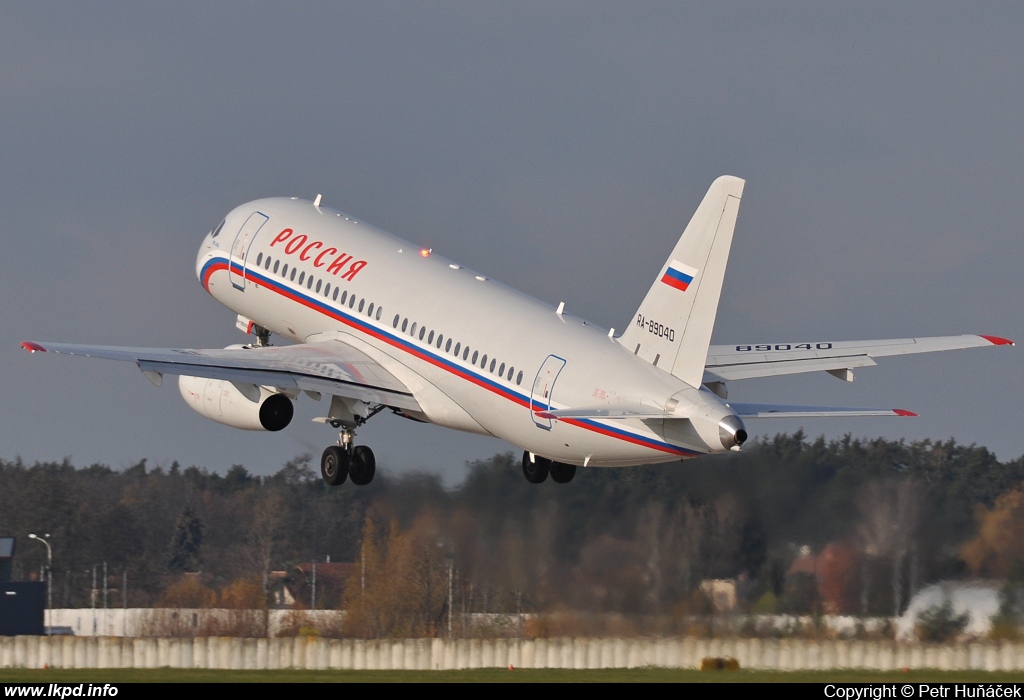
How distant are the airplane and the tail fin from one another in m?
0.03

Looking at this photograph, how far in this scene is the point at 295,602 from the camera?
65188 mm

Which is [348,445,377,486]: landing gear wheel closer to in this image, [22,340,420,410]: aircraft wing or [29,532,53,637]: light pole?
[22,340,420,410]: aircraft wing

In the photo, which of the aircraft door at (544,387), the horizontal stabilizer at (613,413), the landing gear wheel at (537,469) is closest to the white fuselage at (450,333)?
the aircraft door at (544,387)

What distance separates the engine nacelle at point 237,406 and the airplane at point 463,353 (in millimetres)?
44

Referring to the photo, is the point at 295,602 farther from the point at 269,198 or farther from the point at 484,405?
the point at 484,405

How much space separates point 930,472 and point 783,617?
8.30 metres

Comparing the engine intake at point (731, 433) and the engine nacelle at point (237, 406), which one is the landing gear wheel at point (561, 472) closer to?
the engine nacelle at point (237, 406)

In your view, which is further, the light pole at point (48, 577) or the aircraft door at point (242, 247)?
the light pole at point (48, 577)

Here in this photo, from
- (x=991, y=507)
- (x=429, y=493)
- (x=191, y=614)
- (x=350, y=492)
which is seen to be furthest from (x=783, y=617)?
(x=191, y=614)

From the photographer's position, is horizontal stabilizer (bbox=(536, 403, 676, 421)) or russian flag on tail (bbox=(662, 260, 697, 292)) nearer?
horizontal stabilizer (bbox=(536, 403, 676, 421))

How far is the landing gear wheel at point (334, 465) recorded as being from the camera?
54.5 meters

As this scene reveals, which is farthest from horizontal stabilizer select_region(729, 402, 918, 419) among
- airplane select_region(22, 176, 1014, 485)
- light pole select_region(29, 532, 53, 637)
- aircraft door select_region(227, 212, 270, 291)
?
light pole select_region(29, 532, 53, 637)

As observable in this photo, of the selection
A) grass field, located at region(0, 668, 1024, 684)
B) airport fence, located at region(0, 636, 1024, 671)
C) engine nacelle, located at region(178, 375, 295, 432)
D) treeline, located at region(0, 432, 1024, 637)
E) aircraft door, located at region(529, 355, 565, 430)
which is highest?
engine nacelle, located at region(178, 375, 295, 432)

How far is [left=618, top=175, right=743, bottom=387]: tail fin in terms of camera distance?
144ft
